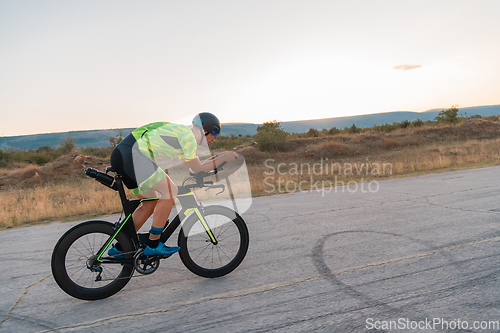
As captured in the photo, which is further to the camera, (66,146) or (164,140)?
(66,146)

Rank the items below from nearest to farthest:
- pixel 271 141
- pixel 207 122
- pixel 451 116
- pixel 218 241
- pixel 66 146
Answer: pixel 207 122, pixel 218 241, pixel 271 141, pixel 66 146, pixel 451 116

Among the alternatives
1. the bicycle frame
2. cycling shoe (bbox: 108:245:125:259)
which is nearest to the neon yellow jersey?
the bicycle frame

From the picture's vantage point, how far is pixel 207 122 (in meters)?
3.62

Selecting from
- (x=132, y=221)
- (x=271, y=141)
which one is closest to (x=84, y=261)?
(x=132, y=221)

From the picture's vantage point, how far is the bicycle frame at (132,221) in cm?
341

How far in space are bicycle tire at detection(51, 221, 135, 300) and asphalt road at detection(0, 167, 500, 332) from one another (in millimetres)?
136

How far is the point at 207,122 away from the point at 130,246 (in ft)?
5.40

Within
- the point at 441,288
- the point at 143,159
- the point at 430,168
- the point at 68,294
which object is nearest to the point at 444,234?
the point at 441,288

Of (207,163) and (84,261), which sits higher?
(207,163)

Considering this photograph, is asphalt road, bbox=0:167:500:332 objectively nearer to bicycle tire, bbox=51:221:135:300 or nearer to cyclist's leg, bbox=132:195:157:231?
bicycle tire, bbox=51:221:135:300

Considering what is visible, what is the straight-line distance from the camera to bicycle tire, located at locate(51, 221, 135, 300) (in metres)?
3.24

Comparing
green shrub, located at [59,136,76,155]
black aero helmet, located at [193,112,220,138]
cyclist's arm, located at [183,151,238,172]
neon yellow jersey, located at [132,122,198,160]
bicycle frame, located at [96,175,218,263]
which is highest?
green shrub, located at [59,136,76,155]

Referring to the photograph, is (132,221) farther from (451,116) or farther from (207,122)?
(451,116)

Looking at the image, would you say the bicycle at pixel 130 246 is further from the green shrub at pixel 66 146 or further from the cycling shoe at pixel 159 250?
the green shrub at pixel 66 146
